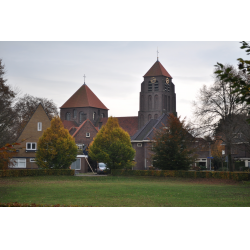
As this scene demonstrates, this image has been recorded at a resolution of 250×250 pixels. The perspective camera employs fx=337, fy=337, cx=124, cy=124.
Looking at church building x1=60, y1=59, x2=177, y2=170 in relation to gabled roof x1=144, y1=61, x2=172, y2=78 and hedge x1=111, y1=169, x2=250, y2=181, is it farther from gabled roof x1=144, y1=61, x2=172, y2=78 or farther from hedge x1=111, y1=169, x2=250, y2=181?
hedge x1=111, y1=169, x2=250, y2=181

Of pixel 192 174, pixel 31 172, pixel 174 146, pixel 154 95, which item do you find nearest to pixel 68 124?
pixel 154 95

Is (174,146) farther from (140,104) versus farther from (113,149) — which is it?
(140,104)

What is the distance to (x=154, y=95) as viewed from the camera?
99.7 meters

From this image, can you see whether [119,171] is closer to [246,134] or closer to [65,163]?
[65,163]

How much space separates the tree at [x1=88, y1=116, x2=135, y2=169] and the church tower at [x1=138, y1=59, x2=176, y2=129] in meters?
52.7

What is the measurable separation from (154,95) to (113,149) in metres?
58.4

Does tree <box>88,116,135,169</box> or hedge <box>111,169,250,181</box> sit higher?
tree <box>88,116,135,169</box>

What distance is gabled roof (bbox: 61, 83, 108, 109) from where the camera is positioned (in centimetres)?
10075

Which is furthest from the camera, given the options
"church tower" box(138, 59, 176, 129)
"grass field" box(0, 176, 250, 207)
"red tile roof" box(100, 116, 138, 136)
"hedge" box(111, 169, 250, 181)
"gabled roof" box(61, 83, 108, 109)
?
"gabled roof" box(61, 83, 108, 109)

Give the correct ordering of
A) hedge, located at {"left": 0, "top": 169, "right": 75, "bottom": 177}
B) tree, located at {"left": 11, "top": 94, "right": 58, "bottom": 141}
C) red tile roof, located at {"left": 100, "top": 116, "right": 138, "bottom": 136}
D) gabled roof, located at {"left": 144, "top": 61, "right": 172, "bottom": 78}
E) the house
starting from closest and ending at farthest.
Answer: hedge, located at {"left": 0, "top": 169, "right": 75, "bottom": 177}, the house, tree, located at {"left": 11, "top": 94, "right": 58, "bottom": 141}, red tile roof, located at {"left": 100, "top": 116, "right": 138, "bottom": 136}, gabled roof, located at {"left": 144, "top": 61, "right": 172, "bottom": 78}

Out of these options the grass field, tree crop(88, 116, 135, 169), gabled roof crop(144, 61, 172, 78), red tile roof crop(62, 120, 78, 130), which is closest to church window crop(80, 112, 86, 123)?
red tile roof crop(62, 120, 78, 130)

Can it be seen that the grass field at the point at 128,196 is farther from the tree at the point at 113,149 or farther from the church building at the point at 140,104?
the church building at the point at 140,104
